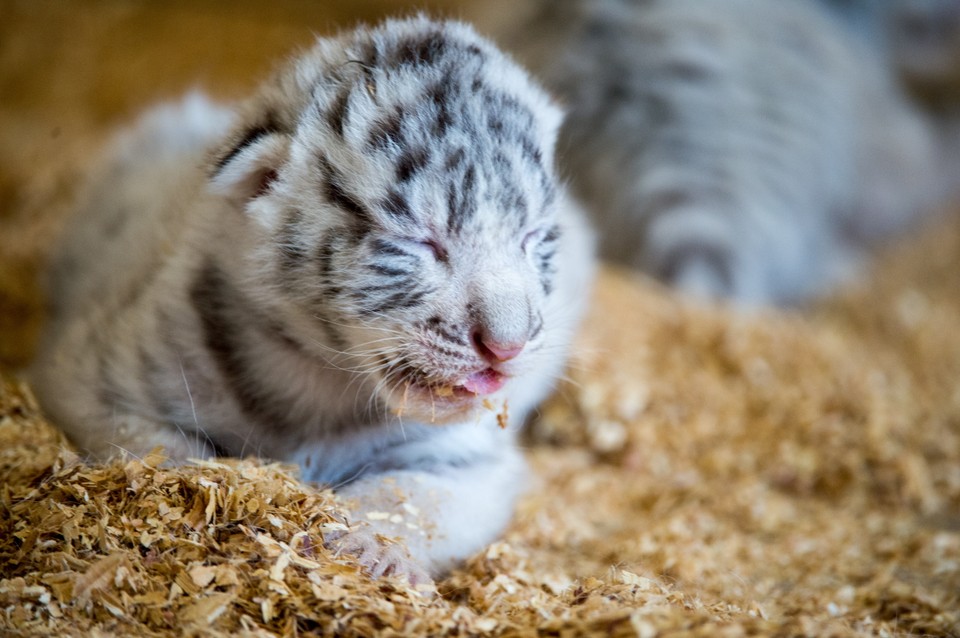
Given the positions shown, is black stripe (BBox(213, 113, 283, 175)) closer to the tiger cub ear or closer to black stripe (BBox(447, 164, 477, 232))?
the tiger cub ear

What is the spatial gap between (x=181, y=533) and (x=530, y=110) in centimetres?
114

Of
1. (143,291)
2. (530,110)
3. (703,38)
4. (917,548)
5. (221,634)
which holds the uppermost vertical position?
(703,38)

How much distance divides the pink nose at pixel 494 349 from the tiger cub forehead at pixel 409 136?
0.22 metres

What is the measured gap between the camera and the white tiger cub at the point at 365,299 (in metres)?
1.81

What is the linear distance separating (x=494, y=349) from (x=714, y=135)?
114 inches

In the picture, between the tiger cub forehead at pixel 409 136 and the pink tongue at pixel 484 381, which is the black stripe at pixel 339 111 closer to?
the tiger cub forehead at pixel 409 136

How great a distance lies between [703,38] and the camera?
4535 mm

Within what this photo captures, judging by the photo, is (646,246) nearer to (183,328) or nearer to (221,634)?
(183,328)

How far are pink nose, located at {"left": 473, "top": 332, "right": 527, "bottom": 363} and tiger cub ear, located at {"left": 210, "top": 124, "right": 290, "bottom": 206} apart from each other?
0.56m

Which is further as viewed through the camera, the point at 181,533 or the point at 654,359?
the point at 654,359

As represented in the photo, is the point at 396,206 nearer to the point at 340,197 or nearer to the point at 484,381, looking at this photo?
the point at 340,197

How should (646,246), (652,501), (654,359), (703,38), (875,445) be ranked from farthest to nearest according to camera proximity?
(703,38)
(646,246)
(654,359)
(875,445)
(652,501)

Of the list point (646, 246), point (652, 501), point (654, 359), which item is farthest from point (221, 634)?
point (646, 246)

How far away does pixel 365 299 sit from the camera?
182cm
